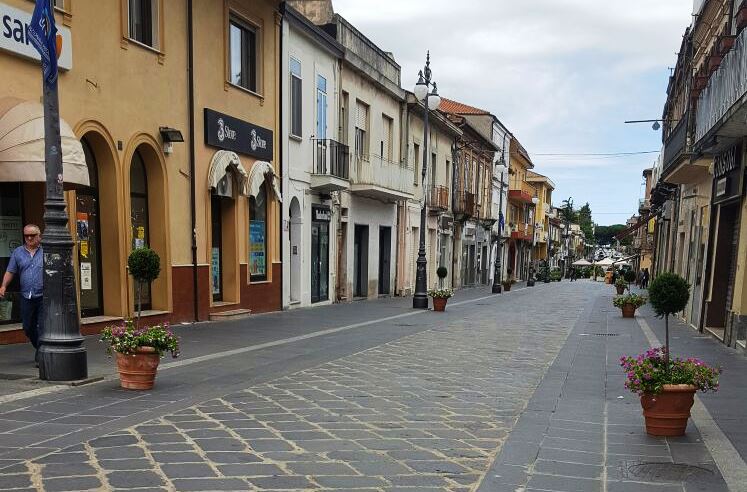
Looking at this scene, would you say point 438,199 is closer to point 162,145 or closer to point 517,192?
point 162,145

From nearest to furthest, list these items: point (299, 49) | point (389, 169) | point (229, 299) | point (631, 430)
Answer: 1. point (631, 430)
2. point (229, 299)
3. point (299, 49)
4. point (389, 169)

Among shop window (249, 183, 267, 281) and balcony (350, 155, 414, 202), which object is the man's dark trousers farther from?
balcony (350, 155, 414, 202)

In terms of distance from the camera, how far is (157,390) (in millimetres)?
6957

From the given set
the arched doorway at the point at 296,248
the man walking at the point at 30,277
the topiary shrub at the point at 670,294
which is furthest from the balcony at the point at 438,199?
the topiary shrub at the point at 670,294

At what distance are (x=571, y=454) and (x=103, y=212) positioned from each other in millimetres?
9318

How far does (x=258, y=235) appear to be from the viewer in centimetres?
1641

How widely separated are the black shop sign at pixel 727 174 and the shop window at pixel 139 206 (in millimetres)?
11551

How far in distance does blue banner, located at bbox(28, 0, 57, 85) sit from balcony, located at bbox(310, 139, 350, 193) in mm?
12026

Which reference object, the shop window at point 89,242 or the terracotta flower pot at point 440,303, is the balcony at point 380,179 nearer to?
the terracotta flower pot at point 440,303

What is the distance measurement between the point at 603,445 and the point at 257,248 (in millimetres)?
12147

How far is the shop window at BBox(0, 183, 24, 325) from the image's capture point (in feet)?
31.6

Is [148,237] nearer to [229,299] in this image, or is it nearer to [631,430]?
[229,299]

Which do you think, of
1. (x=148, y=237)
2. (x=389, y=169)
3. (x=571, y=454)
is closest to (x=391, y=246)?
(x=389, y=169)

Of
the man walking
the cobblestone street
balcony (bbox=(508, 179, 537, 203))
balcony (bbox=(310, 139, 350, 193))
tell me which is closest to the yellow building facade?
the man walking
